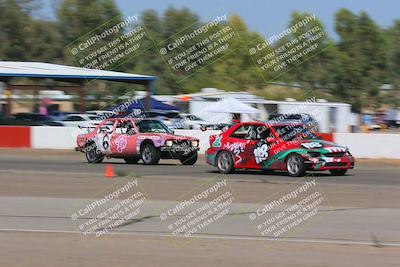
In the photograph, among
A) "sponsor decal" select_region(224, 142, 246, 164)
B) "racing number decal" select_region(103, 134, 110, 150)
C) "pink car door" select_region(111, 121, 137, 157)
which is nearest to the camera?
"sponsor decal" select_region(224, 142, 246, 164)

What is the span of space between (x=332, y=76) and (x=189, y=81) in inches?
615

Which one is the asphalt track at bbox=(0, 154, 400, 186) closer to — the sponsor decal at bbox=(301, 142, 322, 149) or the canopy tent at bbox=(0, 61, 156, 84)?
the sponsor decal at bbox=(301, 142, 322, 149)

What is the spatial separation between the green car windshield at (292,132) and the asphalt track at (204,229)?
0.99m

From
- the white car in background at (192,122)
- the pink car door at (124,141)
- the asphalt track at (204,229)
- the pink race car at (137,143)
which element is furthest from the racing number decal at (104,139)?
the white car in background at (192,122)

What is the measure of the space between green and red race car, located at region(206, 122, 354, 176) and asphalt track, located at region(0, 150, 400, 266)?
0.34m

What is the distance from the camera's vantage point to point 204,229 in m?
Result: 9.91

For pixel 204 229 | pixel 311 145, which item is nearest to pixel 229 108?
pixel 311 145

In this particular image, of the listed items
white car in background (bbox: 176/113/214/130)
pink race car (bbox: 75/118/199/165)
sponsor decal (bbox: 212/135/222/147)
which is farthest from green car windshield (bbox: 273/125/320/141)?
white car in background (bbox: 176/113/214/130)

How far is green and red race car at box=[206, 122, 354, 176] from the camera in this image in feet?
58.6

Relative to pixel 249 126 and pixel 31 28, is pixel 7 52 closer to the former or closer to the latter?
pixel 31 28

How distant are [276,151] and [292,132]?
0.65 m

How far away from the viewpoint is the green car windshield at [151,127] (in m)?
22.5

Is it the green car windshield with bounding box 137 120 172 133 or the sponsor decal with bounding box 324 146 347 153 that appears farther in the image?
the green car windshield with bounding box 137 120 172 133

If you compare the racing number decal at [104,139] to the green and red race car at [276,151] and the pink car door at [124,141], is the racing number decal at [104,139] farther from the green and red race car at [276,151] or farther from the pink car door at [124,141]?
the green and red race car at [276,151]
